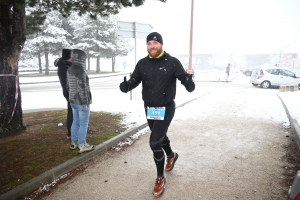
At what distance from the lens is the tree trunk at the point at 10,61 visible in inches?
171

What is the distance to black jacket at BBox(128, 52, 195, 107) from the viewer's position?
2676 millimetres

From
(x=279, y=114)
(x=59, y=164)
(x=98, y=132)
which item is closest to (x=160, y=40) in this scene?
(x=59, y=164)

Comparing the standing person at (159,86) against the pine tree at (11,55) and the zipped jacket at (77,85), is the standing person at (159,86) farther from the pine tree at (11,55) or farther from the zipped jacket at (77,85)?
the pine tree at (11,55)

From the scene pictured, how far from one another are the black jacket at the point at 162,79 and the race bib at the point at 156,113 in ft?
0.19

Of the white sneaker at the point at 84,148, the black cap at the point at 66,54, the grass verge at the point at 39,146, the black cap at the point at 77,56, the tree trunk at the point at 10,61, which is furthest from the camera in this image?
the tree trunk at the point at 10,61

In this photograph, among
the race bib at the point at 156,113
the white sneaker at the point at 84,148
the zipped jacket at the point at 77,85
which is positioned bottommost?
the white sneaker at the point at 84,148

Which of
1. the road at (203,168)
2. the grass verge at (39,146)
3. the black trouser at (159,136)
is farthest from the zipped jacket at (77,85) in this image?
the black trouser at (159,136)

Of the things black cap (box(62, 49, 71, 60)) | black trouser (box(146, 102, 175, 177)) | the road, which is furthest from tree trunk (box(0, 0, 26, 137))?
black trouser (box(146, 102, 175, 177))

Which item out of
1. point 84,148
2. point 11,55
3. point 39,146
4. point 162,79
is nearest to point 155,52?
point 162,79

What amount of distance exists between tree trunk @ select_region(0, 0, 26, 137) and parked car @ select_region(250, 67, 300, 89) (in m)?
15.8

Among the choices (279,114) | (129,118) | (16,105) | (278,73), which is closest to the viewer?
(16,105)

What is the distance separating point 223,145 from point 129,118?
3.02m

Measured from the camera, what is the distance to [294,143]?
4246 mm

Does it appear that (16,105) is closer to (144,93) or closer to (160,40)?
(144,93)
